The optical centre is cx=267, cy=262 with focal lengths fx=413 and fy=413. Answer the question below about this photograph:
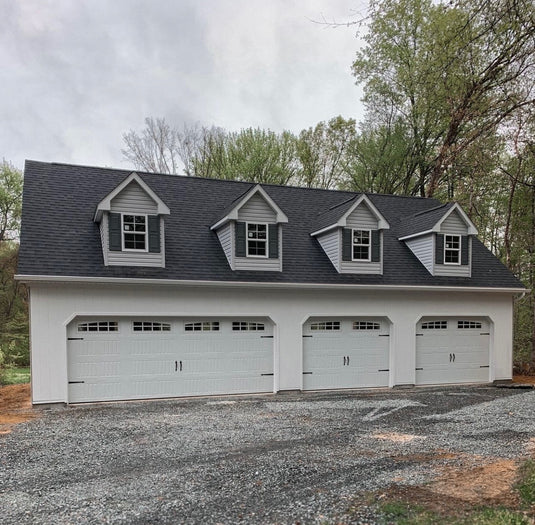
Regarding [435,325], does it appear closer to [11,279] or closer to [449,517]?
[449,517]

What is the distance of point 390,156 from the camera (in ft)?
78.5

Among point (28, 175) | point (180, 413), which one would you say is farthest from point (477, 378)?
point (28, 175)

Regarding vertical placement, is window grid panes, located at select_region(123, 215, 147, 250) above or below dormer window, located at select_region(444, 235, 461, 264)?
above

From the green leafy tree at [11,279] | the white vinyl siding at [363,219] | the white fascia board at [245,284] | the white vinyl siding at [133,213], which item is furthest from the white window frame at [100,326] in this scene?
the green leafy tree at [11,279]

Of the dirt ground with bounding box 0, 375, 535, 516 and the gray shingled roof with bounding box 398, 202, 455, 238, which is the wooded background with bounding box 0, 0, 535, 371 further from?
the dirt ground with bounding box 0, 375, 535, 516

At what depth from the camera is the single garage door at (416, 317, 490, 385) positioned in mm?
12875

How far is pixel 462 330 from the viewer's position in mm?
13289

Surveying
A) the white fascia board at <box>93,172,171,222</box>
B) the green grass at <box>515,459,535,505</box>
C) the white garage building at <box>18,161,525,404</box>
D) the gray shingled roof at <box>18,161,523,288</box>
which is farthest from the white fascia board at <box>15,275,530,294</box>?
the green grass at <box>515,459,535,505</box>

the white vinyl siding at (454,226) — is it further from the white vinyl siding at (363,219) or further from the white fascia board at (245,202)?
the white fascia board at (245,202)

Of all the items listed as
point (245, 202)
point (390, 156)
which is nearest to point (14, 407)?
point (245, 202)

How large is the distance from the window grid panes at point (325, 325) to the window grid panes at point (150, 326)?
4.11 m

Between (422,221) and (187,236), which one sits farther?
(422,221)

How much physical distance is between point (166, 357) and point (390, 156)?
1852 centimetres

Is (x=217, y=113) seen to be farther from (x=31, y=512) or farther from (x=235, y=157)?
(x=31, y=512)
